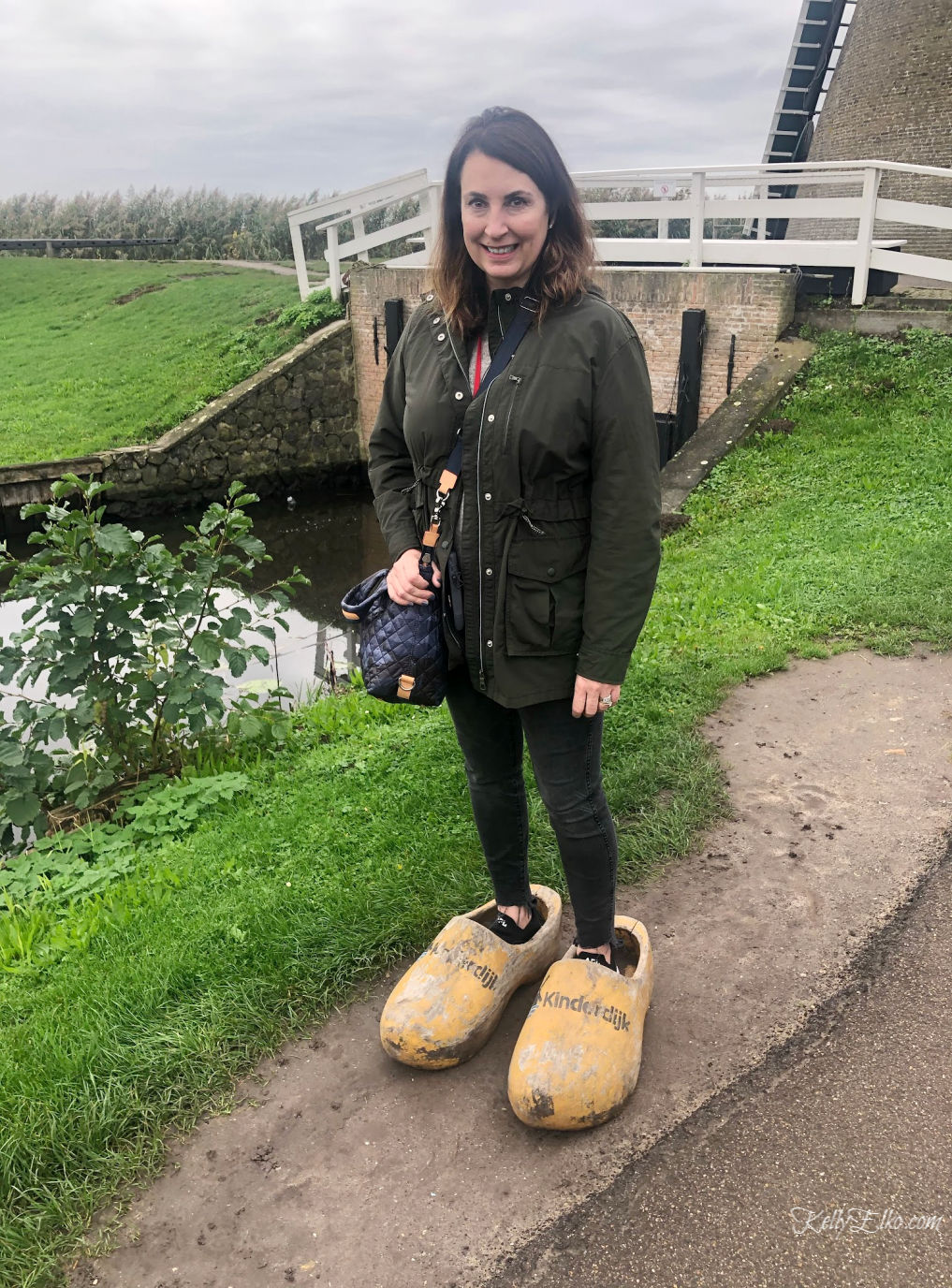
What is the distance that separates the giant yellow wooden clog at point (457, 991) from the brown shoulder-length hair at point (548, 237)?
1.58 metres

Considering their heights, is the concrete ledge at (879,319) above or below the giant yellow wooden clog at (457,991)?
above

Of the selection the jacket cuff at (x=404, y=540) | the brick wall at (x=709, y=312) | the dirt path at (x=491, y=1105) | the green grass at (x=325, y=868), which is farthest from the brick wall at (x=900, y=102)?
the jacket cuff at (x=404, y=540)

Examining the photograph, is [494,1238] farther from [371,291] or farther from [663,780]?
[371,291]

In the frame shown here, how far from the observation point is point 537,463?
6.77ft

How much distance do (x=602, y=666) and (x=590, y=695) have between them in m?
0.08

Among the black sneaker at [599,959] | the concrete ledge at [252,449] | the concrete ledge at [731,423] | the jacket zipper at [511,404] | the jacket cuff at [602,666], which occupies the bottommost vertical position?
the concrete ledge at [252,449]

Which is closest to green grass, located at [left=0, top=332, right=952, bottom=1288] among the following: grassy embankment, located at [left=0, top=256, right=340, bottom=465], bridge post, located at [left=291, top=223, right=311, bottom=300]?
grassy embankment, located at [left=0, top=256, right=340, bottom=465]

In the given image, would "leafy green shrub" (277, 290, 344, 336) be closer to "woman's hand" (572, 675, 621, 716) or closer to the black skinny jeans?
the black skinny jeans

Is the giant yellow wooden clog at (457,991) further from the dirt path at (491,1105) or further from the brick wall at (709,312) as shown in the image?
the brick wall at (709,312)

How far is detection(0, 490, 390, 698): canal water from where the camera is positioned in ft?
26.9

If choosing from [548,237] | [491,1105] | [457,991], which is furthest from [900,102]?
[491,1105]

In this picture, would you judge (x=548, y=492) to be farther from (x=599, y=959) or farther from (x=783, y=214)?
(x=783, y=214)

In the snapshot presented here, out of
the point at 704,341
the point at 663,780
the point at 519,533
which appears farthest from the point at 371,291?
the point at 519,533

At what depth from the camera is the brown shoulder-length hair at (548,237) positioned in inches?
80.4
